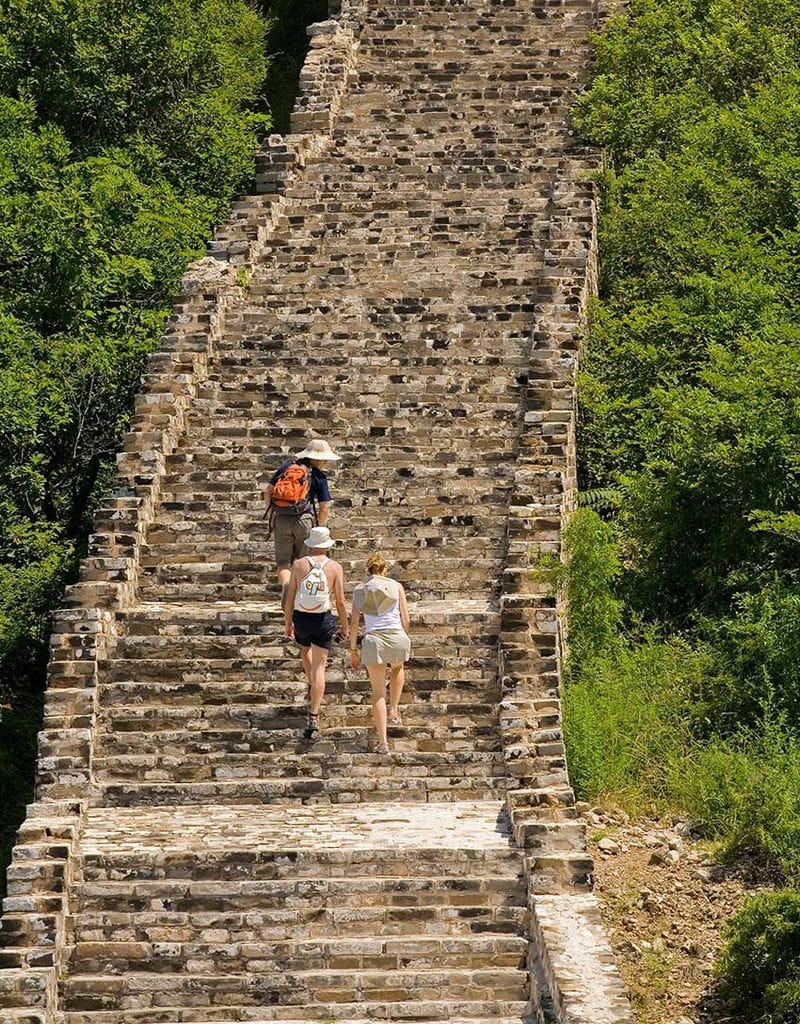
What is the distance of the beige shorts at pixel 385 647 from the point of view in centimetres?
1265

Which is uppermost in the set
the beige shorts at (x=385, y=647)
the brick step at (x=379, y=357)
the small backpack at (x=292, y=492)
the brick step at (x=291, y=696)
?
the brick step at (x=379, y=357)

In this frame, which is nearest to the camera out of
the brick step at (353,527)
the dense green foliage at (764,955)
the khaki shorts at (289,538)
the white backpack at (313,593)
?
the dense green foliage at (764,955)

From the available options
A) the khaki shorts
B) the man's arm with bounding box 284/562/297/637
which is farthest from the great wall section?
the man's arm with bounding box 284/562/297/637

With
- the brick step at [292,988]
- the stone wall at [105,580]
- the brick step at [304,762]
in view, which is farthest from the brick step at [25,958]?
the brick step at [304,762]

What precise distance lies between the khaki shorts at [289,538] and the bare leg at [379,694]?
1532mm

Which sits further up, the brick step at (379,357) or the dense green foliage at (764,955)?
the brick step at (379,357)

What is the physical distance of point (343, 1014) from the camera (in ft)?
36.3

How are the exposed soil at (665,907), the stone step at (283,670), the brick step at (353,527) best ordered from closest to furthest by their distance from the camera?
the exposed soil at (665,907) < the stone step at (283,670) < the brick step at (353,527)

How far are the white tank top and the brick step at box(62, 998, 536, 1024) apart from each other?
2584mm

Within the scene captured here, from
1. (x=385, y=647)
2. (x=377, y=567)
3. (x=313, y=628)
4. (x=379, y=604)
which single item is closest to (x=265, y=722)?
(x=313, y=628)

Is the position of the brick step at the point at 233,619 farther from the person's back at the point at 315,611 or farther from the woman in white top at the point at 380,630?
the woman in white top at the point at 380,630

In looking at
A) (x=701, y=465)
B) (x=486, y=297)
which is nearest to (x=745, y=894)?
(x=701, y=465)

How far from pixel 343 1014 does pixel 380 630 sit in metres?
2.63

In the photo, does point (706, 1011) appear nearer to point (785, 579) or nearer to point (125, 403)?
point (785, 579)
